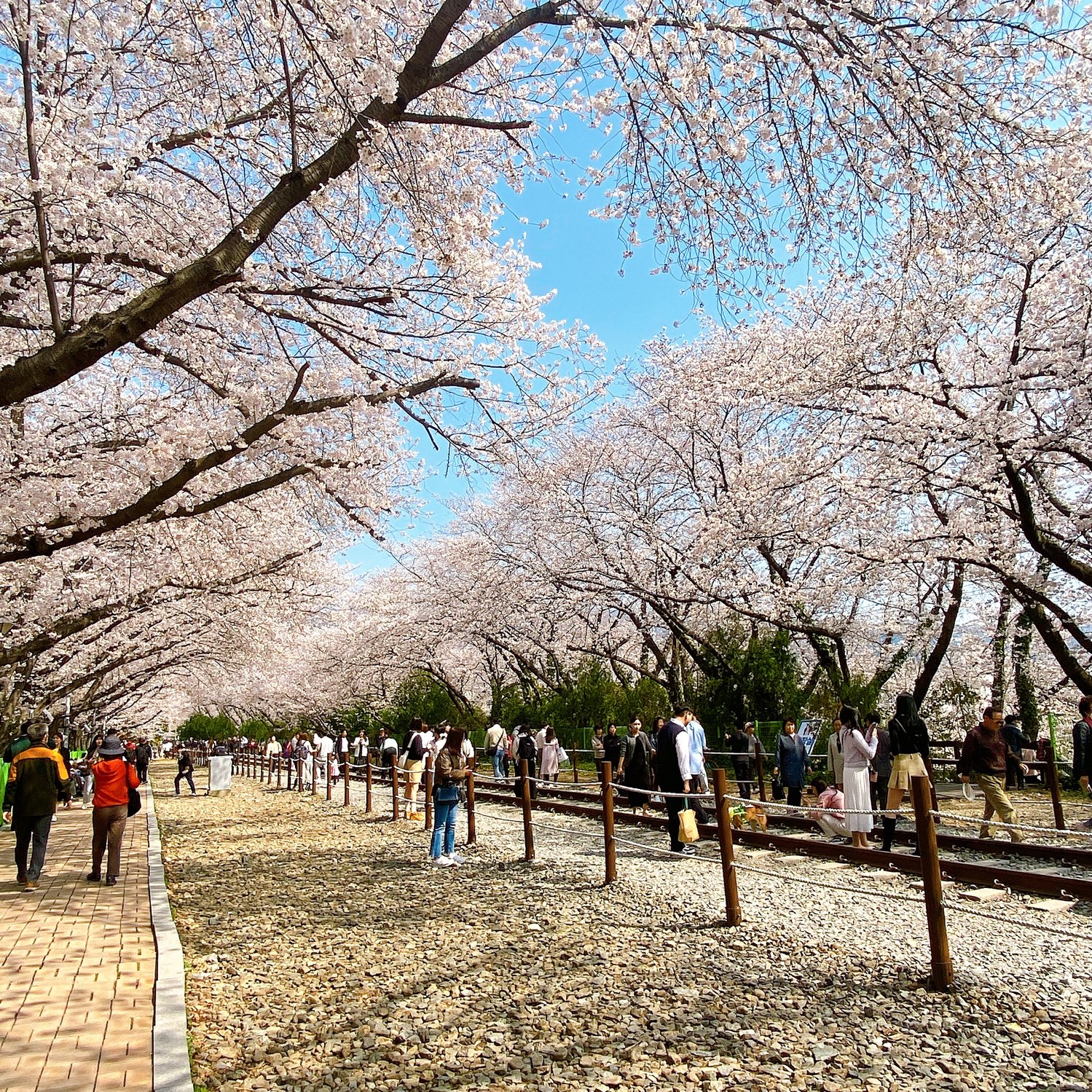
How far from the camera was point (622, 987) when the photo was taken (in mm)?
5492

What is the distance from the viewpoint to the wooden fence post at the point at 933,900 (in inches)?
202

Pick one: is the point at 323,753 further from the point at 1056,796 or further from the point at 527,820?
the point at 1056,796

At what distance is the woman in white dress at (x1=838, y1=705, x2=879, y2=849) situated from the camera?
9742 mm

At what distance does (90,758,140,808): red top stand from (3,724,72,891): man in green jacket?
46cm

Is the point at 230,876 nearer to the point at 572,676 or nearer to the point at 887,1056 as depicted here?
the point at 887,1056

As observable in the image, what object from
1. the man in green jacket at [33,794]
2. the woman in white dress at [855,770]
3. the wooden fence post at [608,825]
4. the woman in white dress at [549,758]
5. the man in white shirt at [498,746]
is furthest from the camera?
the man in white shirt at [498,746]

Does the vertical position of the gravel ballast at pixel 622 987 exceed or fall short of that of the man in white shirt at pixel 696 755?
it falls short

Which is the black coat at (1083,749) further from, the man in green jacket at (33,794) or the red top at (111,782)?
the man in green jacket at (33,794)

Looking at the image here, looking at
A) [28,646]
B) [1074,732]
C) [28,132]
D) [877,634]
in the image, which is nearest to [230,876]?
[28,646]

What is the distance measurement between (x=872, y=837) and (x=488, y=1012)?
7161 millimetres

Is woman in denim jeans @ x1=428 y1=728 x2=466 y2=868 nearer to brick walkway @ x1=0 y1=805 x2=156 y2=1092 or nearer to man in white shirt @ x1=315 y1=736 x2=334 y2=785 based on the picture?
brick walkway @ x1=0 y1=805 x2=156 y2=1092

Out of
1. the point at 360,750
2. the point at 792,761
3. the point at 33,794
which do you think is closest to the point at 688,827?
the point at 792,761

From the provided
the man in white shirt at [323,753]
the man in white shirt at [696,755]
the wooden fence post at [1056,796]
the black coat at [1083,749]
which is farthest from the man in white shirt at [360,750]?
the black coat at [1083,749]

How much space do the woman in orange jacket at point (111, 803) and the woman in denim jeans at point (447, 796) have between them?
347 cm
